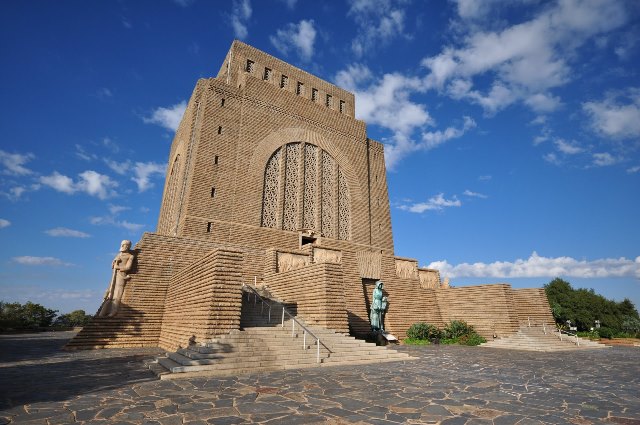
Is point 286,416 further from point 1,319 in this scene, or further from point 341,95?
point 1,319

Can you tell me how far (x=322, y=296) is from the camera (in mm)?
10133

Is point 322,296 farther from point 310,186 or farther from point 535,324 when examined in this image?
point 310,186

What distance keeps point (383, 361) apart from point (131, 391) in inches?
224

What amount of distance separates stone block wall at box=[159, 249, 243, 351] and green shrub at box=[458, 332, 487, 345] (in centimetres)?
1028

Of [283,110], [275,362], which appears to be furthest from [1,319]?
[275,362]

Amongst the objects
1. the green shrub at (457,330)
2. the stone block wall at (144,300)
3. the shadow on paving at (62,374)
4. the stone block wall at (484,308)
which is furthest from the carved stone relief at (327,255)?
the shadow on paving at (62,374)

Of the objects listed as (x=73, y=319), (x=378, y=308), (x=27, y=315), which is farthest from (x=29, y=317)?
(x=378, y=308)

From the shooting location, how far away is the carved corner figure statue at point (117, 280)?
37.3 feet

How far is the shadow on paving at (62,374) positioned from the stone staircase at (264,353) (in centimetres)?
67

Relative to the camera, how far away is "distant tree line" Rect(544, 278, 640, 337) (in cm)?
2895

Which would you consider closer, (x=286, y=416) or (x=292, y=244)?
(x=286, y=416)

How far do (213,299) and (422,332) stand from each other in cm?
1019

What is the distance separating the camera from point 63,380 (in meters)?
5.78

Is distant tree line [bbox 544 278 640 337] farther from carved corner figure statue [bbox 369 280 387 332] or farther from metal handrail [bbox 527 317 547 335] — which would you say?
carved corner figure statue [bbox 369 280 387 332]
